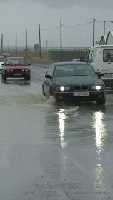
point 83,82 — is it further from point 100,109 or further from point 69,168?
point 69,168

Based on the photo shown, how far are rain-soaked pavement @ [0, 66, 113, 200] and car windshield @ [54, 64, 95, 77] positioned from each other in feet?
11.9

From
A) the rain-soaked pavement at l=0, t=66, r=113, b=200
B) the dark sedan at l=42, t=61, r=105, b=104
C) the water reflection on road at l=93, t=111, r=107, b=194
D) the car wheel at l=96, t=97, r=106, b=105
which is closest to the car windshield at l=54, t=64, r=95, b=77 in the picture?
the dark sedan at l=42, t=61, r=105, b=104

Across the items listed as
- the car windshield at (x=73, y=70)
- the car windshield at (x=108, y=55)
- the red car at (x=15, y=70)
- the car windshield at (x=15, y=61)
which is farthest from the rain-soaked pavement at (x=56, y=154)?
the car windshield at (x=15, y=61)

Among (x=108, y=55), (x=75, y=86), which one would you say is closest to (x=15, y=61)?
(x=108, y=55)

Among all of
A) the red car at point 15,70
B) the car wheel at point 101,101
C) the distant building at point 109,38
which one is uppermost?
the distant building at point 109,38

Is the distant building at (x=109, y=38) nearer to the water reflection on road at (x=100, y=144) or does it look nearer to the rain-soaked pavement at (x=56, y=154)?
the rain-soaked pavement at (x=56, y=154)

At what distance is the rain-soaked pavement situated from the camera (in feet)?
25.9

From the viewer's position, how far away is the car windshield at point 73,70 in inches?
894

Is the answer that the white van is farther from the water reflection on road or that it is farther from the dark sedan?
the water reflection on road

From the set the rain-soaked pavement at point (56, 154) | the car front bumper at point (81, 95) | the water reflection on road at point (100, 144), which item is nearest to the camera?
the rain-soaked pavement at point (56, 154)

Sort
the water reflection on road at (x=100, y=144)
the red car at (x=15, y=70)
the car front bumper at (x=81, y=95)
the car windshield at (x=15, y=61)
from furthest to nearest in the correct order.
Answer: the car windshield at (x=15, y=61) → the red car at (x=15, y=70) → the car front bumper at (x=81, y=95) → the water reflection on road at (x=100, y=144)

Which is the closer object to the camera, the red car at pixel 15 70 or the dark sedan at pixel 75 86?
the dark sedan at pixel 75 86

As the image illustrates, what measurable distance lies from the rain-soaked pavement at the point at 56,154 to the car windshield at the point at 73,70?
363 cm

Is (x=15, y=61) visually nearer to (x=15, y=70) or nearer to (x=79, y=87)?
(x=15, y=70)
